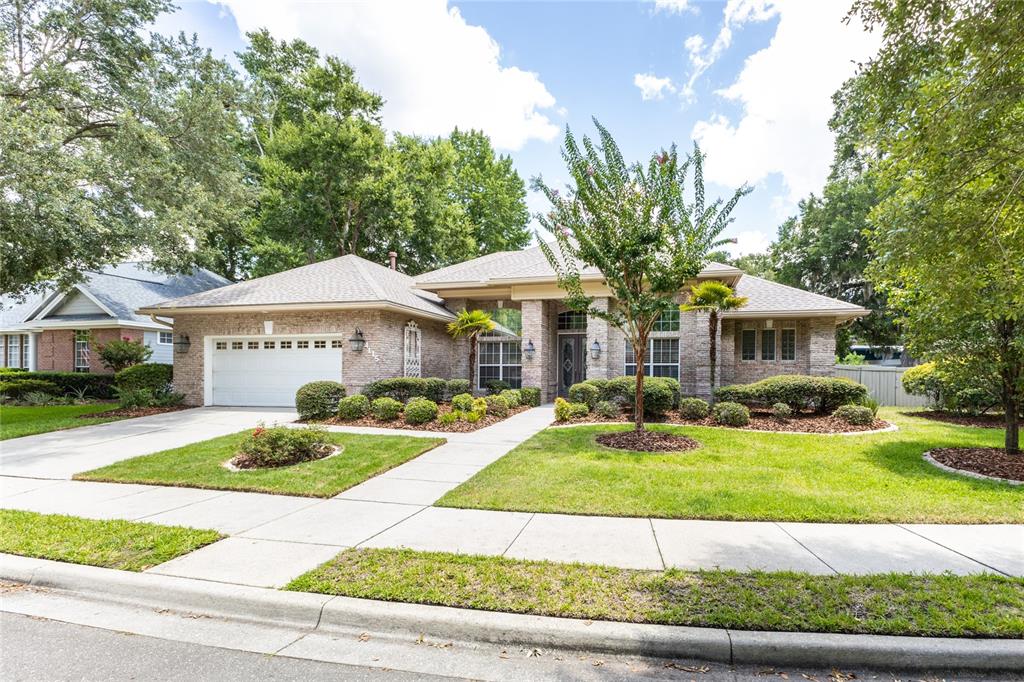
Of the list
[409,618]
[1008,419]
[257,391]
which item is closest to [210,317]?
[257,391]

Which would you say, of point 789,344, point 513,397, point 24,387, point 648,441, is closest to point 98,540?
point 648,441

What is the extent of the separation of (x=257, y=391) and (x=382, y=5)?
10.7 meters

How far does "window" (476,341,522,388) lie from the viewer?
56.3 feet

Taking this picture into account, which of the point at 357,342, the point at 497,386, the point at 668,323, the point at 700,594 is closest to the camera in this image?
the point at 700,594

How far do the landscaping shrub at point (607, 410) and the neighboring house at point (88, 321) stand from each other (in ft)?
53.3

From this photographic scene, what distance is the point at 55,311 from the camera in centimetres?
2042

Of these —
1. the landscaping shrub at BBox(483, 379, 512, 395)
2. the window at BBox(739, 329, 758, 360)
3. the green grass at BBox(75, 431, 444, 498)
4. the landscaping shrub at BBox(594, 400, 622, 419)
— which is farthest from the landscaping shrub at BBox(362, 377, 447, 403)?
the window at BBox(739, 329, 758, 360)

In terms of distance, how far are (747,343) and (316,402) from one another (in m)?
13.3

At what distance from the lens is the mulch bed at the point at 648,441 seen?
329 inches

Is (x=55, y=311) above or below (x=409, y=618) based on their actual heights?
above

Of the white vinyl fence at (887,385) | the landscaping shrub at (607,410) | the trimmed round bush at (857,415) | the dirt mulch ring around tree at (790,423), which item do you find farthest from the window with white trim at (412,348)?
the white vinyl fence at (887,385)

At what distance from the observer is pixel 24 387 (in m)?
16.9

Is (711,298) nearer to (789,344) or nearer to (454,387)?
(789,344)

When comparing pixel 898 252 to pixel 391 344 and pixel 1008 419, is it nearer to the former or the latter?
pixel 1008 419
